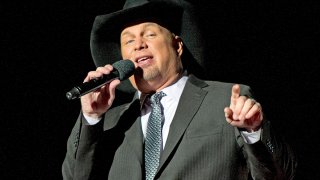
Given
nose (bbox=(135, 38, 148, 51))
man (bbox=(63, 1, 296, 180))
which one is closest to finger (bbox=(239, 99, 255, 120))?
man (bbox=(63, 1, 296, 180))

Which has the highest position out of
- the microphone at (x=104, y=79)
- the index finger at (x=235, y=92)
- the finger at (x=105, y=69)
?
the finger at (x=105, y=69)

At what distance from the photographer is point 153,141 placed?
6.70 feet

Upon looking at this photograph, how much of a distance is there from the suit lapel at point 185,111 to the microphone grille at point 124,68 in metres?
0.24

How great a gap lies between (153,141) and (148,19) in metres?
0.65

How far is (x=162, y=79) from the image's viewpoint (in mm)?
2281

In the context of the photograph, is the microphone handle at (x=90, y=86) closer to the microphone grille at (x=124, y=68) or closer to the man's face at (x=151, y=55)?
the microphone grille at (x=124, y=68)

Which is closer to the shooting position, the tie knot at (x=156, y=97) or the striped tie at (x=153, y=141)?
the striped tie at (x=153, y=141)

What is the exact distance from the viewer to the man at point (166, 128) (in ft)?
5.84

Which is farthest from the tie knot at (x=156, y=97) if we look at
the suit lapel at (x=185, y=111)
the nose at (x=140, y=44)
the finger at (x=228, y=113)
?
the finger at (x=228, y=113)

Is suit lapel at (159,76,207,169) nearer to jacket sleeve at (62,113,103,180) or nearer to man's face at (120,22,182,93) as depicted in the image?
man's face at (120,22,182,93)

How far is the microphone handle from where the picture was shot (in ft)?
5.75

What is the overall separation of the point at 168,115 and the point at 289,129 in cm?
82

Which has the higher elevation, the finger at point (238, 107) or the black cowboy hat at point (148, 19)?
the black cowboy hat at point (148, 19)

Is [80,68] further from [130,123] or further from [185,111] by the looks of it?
[185,111]
